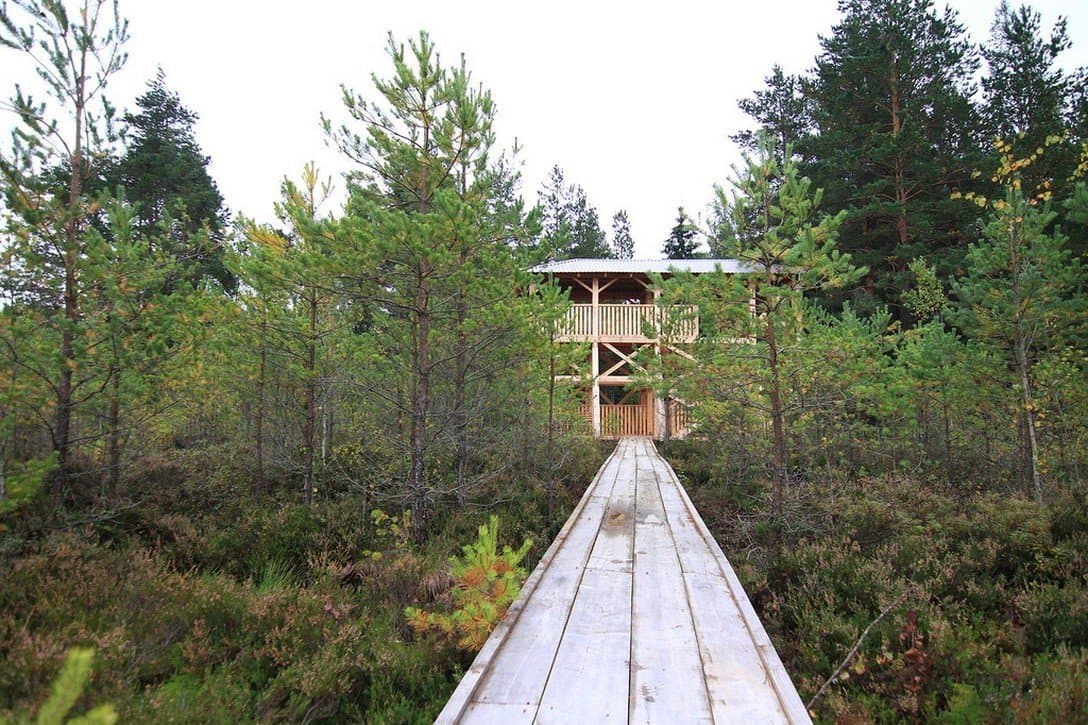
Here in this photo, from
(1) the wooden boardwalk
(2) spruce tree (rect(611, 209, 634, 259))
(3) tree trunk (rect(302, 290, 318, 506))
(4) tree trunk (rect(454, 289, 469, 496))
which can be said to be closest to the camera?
(1) the wooden boardwalk

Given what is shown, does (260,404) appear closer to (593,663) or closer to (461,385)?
(461,385)

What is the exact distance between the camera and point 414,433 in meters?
6.02

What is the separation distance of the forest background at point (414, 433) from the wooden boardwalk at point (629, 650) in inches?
25.1

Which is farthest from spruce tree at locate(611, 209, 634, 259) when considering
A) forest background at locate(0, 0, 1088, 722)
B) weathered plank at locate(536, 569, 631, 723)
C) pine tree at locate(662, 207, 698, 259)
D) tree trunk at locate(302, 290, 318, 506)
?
weathered plank at locate(536, 569, 631, 723)

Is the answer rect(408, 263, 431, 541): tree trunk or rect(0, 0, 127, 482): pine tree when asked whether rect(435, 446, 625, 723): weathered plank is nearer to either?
rect(408, 263, 431, 541): tree trunk

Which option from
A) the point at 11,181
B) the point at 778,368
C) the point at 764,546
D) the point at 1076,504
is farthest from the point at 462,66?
the point at 1076,504

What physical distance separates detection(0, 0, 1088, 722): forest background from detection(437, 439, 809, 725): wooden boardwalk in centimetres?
64

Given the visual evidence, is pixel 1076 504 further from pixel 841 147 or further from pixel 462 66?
pixel 841 147

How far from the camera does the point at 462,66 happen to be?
6070 millimetres

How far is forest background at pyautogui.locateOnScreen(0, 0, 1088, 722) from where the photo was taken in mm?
3383

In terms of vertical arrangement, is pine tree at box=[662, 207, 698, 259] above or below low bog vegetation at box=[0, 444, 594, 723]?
above

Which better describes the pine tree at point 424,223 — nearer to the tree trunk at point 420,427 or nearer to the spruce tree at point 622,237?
the tree trunk at point 420,427

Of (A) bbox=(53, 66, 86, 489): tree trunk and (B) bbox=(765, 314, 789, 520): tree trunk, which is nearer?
(A) bbox=(53, 66, 86, 489): tree trunk

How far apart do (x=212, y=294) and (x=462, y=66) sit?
534cm
